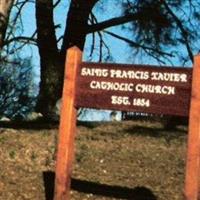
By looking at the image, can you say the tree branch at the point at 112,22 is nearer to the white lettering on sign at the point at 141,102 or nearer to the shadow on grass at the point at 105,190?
the shadow on grass at the point at 105,190

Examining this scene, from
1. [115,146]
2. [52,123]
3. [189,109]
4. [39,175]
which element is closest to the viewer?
[189,109]

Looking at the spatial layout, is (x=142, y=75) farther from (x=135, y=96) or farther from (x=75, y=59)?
(x=75, y=59)

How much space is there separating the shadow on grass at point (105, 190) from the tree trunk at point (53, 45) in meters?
6.42

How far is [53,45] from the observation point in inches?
671

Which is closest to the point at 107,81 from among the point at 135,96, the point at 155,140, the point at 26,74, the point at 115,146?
the point at 135,96

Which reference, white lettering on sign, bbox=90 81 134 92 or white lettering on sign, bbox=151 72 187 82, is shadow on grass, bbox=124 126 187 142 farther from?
white lettering on sign, bbox=151 72 187 82

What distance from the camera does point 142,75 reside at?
8.80 m

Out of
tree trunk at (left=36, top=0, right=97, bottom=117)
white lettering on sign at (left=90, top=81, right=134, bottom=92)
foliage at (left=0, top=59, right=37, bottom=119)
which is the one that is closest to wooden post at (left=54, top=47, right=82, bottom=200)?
white lettering on sign at (left=90, top=81, right=134, bottom=92)

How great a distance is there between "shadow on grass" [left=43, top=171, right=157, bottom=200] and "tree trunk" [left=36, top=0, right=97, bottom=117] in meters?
6.42

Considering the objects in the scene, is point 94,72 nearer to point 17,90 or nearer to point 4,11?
point 4,11

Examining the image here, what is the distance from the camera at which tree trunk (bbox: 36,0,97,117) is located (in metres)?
16.7

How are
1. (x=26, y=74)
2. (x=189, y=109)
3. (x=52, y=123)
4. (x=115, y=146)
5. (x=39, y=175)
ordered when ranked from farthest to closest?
1. (x=26, y=74)
2. (x=52, y=123)
3. (x=115, y=146)
4. (x=39, y=175)
5. (x=189, y=109)

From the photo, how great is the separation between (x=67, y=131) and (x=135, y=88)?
3.21 ft

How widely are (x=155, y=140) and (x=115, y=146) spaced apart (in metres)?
1.04
